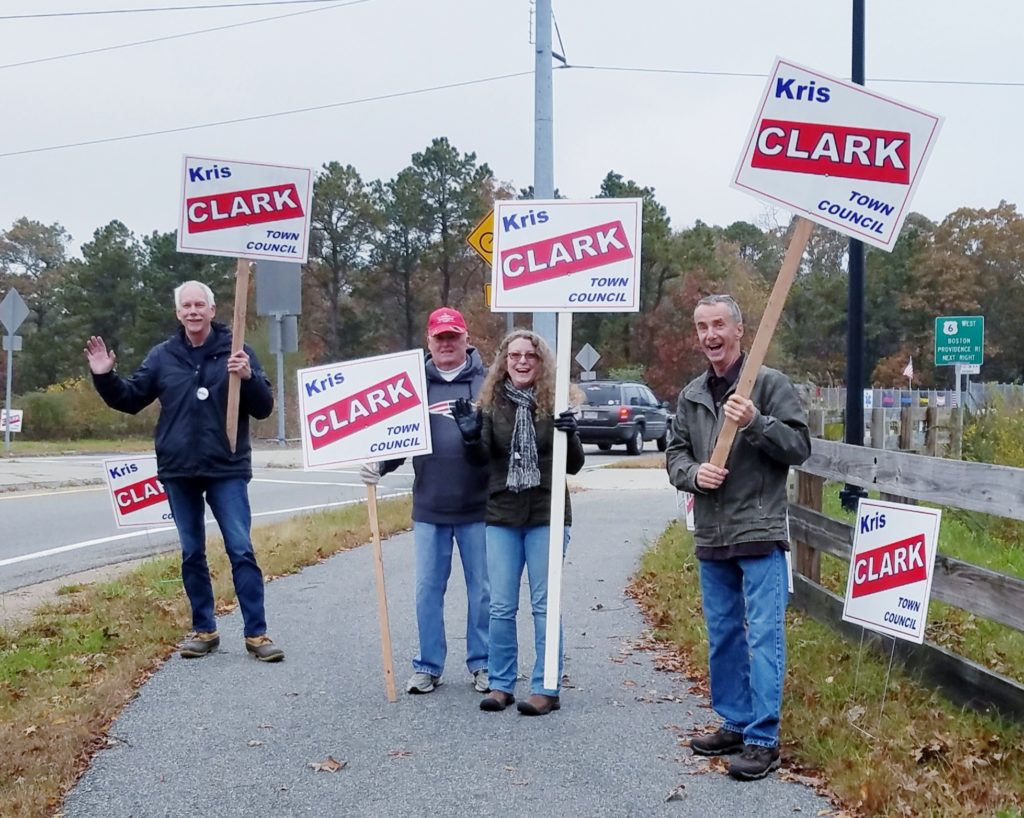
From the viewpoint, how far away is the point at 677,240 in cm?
5478

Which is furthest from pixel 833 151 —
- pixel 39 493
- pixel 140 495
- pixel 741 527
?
pixel 39 493

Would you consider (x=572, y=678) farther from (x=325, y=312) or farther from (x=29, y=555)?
(x=325, y=312)

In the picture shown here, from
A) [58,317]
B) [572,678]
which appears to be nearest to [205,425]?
[572,678]

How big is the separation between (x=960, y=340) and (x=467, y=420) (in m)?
19.2

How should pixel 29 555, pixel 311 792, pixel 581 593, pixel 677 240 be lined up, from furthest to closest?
pixel 677 240
pixel 29 555
pixel 581 593
pixel 311 792

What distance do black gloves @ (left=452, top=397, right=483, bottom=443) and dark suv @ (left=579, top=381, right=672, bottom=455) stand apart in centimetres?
1971

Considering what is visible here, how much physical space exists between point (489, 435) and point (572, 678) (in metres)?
1.52

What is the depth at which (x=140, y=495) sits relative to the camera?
7867 mm

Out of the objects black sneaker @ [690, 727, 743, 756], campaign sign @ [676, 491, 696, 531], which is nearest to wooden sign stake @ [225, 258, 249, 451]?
campaign sign @ [676, 491, 696, 531]

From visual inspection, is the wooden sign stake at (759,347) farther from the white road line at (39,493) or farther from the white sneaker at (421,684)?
the white road line at (39,493)

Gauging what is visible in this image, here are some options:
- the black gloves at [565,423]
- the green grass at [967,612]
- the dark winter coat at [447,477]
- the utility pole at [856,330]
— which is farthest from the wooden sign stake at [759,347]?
the utility pole at [856,330]

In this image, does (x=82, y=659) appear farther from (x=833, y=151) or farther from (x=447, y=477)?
(x=833, y=151)

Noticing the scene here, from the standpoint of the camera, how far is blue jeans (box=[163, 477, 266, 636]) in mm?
6504

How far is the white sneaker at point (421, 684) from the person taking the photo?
589 centimetres
